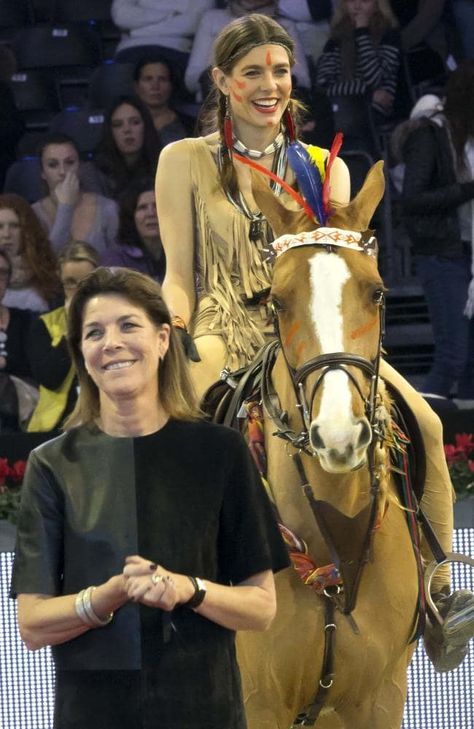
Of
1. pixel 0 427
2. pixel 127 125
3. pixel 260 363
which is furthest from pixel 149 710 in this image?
pixel 127 125

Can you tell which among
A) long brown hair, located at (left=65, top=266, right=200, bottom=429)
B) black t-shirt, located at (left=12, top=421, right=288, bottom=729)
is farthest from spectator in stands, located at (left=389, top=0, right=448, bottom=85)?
black t-shirt, located at (left=12, top=421, right=288, bottom=729)

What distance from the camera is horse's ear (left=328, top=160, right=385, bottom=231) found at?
3350mm

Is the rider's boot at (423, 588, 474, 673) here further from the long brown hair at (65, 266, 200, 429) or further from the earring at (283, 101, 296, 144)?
the long brown hair at (65, 266, 200, 429)

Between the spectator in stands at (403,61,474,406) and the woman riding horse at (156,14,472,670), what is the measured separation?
3.67 meters

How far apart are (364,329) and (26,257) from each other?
499 centimetres

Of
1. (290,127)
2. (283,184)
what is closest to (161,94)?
(290,127)

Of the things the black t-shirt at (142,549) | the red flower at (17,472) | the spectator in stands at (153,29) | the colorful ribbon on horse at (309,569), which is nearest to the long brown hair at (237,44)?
the colorful ribbon on horse at (309,569)

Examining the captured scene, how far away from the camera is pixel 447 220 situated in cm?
767

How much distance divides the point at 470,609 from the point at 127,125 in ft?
15.5

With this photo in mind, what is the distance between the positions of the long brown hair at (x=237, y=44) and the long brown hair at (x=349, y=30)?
12.6 ft

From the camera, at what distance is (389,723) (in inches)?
138

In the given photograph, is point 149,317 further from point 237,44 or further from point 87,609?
point 237,44

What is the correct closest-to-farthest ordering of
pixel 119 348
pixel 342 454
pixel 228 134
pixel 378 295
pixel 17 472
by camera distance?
pixel 119 348
pixel 342 454
pixel 378 295
pixel 228 134
pixel 17 472

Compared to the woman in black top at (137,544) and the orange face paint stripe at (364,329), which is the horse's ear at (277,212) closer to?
the orange face paint stripe at (364,329)
